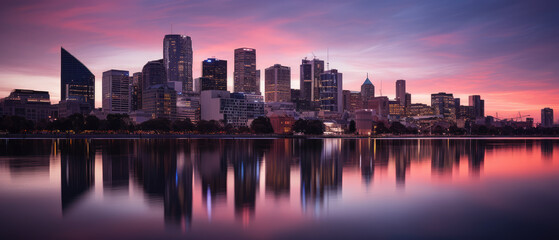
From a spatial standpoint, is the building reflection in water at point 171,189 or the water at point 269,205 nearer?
the water at point 269,205

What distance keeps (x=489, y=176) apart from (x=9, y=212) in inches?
1323

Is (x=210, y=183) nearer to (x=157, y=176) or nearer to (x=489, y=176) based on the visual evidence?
(x=157, y=176)

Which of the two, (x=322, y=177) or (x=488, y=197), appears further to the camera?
(x=322, y=177)

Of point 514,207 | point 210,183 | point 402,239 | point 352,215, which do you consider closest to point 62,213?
point 210,183

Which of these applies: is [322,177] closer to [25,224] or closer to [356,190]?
[356,190]

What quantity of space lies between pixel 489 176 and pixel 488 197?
11892 millimetres

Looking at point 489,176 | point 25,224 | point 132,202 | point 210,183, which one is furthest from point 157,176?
point 489,176

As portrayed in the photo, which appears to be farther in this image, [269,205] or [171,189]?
[171,189]

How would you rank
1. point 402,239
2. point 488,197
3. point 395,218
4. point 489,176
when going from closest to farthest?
point 402,239, point 395,218, point 488,197, point 489,176

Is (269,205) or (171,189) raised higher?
(171,189)

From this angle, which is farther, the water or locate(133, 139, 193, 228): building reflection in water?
locate(133, 139, 193, 228): building reflection in water

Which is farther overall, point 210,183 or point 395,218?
point 210,183

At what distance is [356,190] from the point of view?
84.4 ft

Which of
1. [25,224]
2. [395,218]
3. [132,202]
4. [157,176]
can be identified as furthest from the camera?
[157,176]
